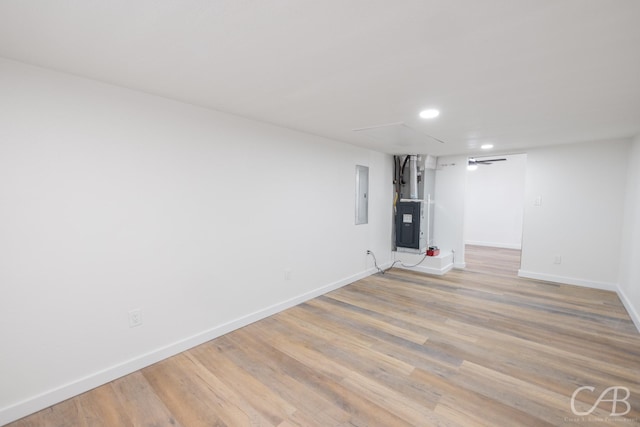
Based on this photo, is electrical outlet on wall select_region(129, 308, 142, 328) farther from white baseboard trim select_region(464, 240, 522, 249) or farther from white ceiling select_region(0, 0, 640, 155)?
white baseboard trim select_region(464, 240, 522, 249)

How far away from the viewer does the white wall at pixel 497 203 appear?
7.25 metres

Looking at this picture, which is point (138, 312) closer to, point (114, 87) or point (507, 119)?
point (114, 87)

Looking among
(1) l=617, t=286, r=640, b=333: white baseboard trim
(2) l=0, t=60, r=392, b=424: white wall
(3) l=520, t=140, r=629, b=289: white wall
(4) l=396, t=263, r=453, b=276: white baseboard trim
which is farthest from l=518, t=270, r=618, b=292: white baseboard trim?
(2) l=0, t=60, r=392, b=424: white wall

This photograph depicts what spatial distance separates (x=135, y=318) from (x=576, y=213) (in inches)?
220

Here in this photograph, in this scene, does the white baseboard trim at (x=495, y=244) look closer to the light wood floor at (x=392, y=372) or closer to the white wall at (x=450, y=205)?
the white wall at (x=450, y=205)

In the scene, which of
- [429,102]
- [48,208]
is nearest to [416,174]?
[429,102]

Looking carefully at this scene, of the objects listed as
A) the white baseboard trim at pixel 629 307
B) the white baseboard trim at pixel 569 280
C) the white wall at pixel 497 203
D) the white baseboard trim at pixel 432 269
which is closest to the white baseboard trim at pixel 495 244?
the white wall at pixel 497 203

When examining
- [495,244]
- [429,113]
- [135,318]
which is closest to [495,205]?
[495,244]

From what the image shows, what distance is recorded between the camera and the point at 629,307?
10.5 feet

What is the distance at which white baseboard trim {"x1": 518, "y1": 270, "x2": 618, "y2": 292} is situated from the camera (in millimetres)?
3992

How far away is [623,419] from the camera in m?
1.70

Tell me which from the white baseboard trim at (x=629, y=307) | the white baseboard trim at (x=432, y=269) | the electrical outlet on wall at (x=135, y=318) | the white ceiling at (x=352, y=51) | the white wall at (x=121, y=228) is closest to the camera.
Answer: the white ceiling at (x=352, y=51)

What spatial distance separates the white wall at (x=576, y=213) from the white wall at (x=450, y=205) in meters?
0.96

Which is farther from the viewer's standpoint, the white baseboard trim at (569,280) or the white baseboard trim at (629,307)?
the white baseboard trim at (569,280)
